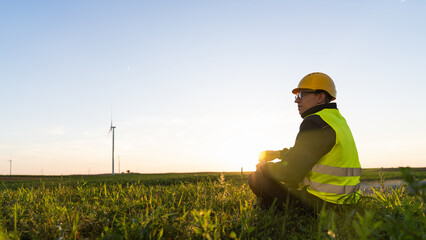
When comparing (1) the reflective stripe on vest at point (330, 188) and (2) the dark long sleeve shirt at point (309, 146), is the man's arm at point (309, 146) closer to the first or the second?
(2) the dark long sleeve shirt at point (309, 146)

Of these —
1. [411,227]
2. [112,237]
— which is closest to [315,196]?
[411,227]

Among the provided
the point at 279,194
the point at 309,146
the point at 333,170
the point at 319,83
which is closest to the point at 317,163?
the point at 333,170

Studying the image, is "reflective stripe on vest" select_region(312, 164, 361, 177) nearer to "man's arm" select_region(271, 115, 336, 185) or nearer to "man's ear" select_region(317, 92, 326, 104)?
"man's arm" select_region(271, 115, 336, 185)

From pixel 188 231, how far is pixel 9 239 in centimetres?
183

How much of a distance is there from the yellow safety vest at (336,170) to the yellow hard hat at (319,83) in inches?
20.3

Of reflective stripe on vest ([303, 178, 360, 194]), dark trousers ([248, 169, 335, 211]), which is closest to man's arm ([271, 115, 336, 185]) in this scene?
reflective stripe on vest ([303, 178, 360, 194])

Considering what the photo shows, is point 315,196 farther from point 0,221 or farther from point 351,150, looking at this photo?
point 0,221

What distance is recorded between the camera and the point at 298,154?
13.8 feet

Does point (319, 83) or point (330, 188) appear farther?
point (319, 83)

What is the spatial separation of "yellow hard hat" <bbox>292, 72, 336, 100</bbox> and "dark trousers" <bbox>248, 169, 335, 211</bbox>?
5.05 ft

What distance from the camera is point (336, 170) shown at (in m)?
4.34

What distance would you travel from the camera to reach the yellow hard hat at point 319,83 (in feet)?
16.2

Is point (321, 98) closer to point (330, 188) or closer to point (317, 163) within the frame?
point (317, 163)

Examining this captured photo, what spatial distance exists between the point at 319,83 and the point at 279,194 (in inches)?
72.2
